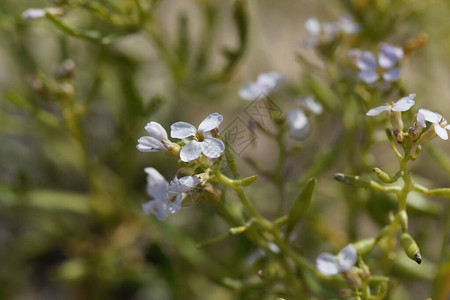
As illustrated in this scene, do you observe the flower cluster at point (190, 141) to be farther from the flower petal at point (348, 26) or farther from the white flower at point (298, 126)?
the flower petal at point (348, 26)

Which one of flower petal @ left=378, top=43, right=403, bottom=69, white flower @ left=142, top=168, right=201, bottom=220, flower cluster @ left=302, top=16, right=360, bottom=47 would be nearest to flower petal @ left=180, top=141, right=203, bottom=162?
white flower @ left=142, top=168, right=201, bottom=220

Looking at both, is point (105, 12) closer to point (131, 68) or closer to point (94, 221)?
point (131, 68)

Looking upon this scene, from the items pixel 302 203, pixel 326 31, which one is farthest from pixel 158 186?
pixel 326 31

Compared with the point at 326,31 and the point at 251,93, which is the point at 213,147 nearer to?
the point at 251,93

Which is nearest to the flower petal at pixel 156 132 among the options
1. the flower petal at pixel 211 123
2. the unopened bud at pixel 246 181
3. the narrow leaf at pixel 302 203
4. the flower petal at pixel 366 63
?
the flower petal at pixel 211 123

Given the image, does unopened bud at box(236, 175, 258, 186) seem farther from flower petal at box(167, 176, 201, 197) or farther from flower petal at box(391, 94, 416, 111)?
flower petal at box(391, 94, 416, 111)
